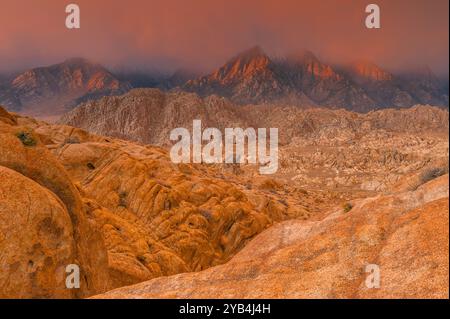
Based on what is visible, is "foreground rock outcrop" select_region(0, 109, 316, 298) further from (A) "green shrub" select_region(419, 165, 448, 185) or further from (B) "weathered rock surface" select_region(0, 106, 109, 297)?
(A) "green shrub" select_region(419, 165, 448, 185)

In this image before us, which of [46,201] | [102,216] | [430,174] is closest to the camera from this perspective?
[46,201]

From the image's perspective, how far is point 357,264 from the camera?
518 inches

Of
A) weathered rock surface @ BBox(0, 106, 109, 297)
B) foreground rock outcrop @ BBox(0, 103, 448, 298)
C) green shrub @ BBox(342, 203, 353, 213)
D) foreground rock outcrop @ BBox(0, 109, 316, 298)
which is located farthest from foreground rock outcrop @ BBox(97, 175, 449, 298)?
green shrub @ BBox(342, 203, 353, 213)

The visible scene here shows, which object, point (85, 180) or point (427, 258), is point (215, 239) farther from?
point (427, 258)

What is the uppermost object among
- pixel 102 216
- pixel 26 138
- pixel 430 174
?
pixel 26 138

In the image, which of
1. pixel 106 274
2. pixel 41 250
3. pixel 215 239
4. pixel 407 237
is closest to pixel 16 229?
pixel 41 250

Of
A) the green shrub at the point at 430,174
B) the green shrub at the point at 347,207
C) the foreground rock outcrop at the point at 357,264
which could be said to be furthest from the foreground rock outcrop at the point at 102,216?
the green shrub at the point at 430,174

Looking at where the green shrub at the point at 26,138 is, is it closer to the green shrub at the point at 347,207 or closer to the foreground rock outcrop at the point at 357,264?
the foreground rock outcrop at the point at 357,264

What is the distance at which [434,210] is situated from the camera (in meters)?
13.9

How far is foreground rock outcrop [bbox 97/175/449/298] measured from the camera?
38.0ft

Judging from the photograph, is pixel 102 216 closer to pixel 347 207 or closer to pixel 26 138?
pixel 26 138

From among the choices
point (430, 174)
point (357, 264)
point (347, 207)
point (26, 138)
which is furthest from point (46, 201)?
point (430, 174)

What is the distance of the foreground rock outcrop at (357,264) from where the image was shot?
11.6m

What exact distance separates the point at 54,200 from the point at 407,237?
48.0ft
